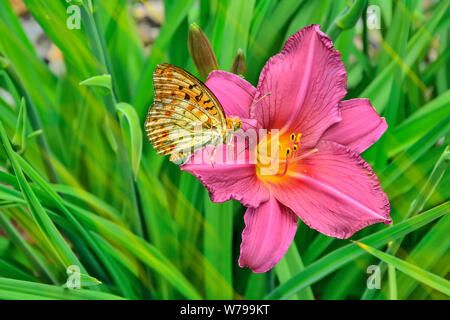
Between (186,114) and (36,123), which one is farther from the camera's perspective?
(36,123)

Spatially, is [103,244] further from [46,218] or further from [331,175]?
[331,175]

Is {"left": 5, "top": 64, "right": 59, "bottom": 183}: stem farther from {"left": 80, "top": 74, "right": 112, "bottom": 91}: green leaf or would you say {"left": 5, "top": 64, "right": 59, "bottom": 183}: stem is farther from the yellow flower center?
the yellow flower center

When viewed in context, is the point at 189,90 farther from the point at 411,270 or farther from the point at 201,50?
the point at 411,270

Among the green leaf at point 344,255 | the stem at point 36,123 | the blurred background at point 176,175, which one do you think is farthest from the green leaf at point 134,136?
the green leaf at point 344,255

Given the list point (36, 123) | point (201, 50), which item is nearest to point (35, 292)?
point (36, 123)
